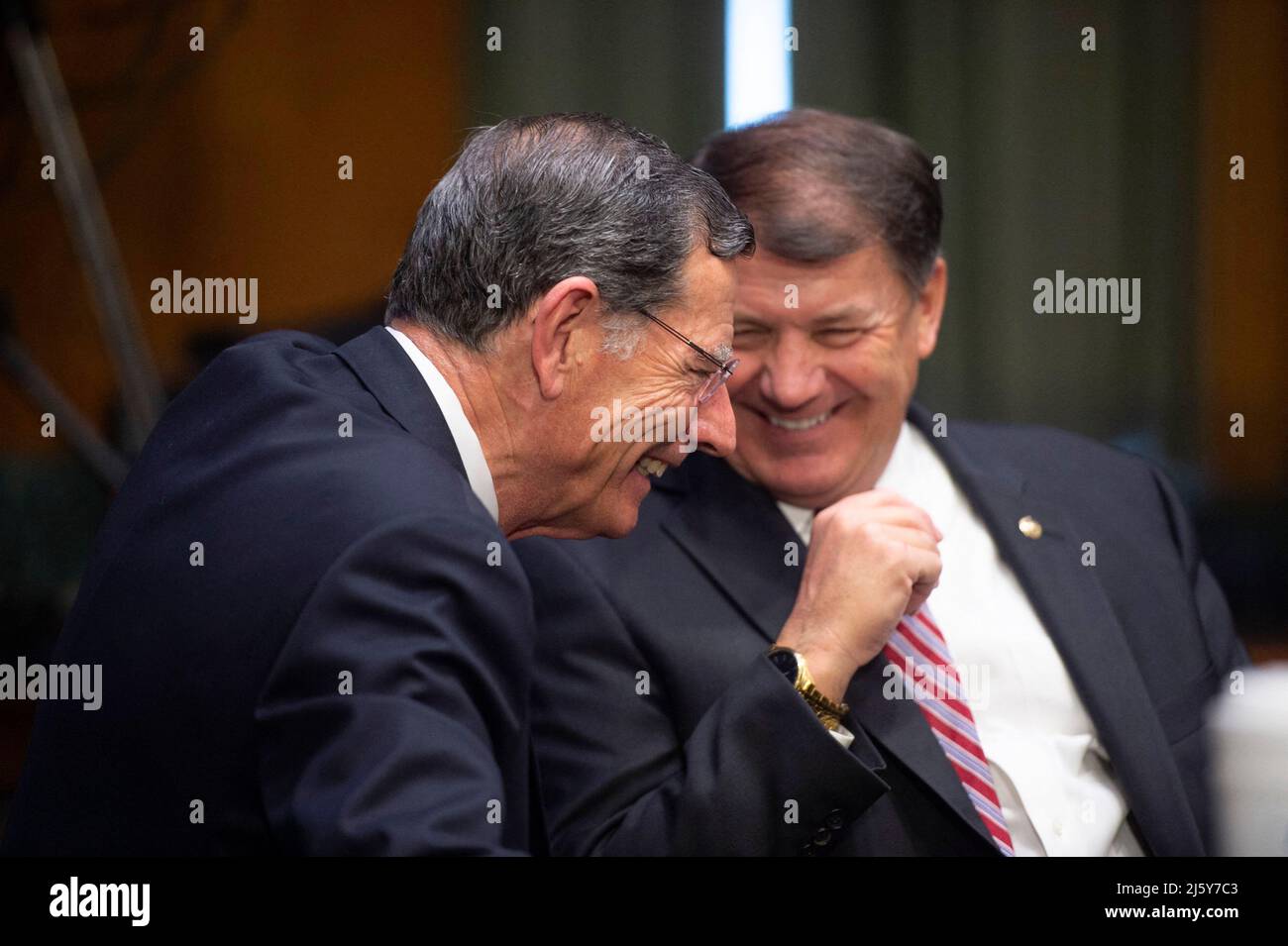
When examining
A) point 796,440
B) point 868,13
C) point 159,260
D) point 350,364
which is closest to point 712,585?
point 796,440

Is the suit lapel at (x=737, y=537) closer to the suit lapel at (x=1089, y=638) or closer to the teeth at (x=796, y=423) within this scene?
the teeth at (x=796, y=423)

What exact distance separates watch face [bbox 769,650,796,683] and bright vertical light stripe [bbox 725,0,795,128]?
248 centimetres

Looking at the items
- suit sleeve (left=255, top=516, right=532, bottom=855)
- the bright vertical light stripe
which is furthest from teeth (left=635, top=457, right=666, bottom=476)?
the bright vertical light stripe

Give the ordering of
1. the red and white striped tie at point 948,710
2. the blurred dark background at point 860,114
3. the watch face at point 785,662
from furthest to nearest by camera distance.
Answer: the blurred dark background at point 860,114, the red and white striped tie at point 948,710, the watch face at point 785,662

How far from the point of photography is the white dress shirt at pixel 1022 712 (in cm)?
152

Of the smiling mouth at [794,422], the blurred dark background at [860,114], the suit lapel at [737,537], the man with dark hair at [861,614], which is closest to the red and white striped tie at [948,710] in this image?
the man with dark hair at [861,614]

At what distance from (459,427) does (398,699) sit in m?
0.39

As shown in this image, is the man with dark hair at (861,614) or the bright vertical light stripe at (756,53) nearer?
the man with dark hair at (861,614)

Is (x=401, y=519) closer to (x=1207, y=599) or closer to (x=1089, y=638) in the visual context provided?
(x=1089, y=638)

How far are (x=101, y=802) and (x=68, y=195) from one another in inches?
72.7

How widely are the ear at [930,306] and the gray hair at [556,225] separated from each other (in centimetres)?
54

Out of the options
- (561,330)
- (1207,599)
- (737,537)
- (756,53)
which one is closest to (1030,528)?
(1207,599)

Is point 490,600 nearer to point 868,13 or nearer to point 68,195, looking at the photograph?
point 68,195
